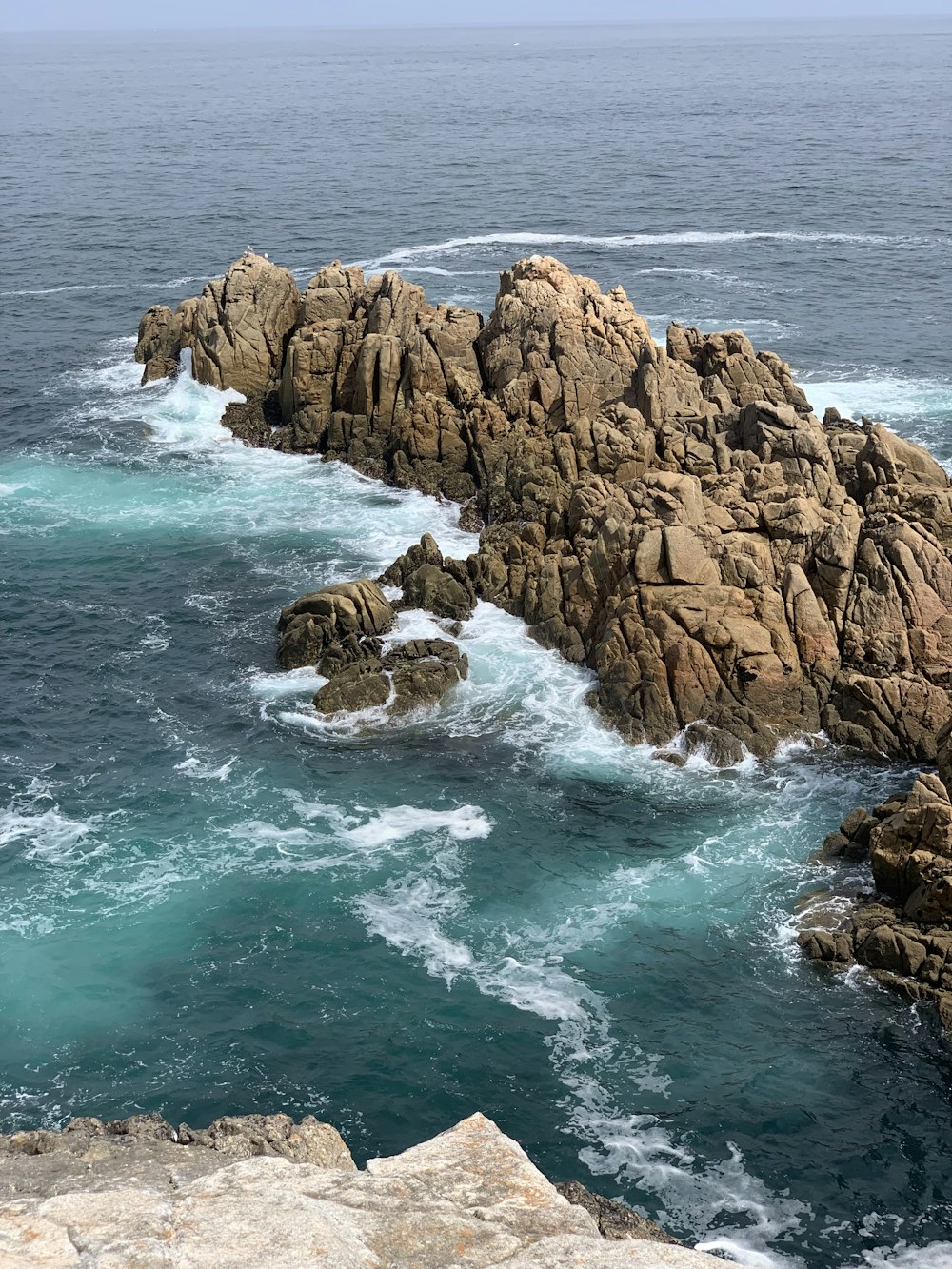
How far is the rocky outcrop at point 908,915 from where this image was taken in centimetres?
3781

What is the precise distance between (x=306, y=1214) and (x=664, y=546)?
3508cm

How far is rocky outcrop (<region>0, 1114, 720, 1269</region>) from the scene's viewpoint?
64.4 feet

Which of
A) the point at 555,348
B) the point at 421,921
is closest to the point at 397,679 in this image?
the point at 421,921

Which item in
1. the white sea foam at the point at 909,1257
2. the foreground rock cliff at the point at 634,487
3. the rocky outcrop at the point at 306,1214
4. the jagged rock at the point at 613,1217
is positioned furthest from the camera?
the foreground rock cliff at the point at 634,487

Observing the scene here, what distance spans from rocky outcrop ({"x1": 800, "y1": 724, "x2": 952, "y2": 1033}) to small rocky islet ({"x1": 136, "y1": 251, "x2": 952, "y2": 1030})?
7 centimetres

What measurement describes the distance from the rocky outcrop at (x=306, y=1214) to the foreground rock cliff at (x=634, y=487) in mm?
28770

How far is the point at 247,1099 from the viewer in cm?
3503

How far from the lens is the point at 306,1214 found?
20438 millimetres

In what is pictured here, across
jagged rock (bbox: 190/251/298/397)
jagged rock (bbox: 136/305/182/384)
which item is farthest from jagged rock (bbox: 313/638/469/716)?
jagged rock (bbox: 136/305/182/384)

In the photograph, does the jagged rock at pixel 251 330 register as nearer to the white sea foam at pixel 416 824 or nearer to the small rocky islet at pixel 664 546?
the small rocky islet at pixel 664 546

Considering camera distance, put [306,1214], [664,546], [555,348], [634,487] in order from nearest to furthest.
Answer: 1. [306,1214]
2. [664,546]
3. [634,487]
4. [555,348]

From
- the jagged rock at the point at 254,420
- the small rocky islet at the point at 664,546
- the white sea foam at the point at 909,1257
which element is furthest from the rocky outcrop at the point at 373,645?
the white sea foam at the point at 909,1257

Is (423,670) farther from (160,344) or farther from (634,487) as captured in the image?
(160,344)

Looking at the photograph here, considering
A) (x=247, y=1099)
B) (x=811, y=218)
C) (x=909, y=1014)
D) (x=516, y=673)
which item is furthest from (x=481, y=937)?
(x=811, y=218)
